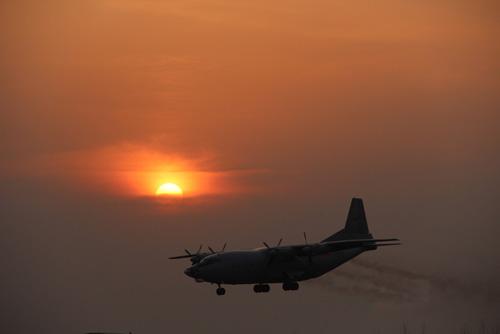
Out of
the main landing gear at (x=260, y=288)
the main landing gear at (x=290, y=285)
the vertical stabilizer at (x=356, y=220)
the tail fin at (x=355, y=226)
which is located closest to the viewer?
the main landing gear at (x=290, y=285)

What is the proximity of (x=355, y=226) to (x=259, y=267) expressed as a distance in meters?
16.7

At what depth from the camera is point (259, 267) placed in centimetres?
11562

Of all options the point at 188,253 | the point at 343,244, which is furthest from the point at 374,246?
the point at 188,253

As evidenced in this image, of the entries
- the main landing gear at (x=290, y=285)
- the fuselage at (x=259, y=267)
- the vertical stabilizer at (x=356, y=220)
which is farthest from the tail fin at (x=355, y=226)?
the main landing gear at (x=290, y=285)

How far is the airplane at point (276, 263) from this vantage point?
114 metres

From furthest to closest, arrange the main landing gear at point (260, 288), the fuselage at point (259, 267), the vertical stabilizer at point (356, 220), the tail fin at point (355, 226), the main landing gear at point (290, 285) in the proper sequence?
the vertical stabilizer at point (356, 220) < the tail fin at point (355, 226) < the main landing gear at point (260, 288) < the main landing gear at point (290, 285) < the fuselage at point (259, 267)

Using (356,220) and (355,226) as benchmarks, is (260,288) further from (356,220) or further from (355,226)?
(356,220)

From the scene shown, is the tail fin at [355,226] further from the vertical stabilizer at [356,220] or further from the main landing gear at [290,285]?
the main landing gear at [290,285]

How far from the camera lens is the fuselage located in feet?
375

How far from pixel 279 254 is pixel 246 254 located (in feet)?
11.8

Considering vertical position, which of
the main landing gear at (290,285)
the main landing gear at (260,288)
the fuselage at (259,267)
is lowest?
the main landing gear at (290,285)

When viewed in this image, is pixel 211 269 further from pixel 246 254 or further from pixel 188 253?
pixel 188 253

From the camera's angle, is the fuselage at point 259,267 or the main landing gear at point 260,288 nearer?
the fuselage at point 259,267

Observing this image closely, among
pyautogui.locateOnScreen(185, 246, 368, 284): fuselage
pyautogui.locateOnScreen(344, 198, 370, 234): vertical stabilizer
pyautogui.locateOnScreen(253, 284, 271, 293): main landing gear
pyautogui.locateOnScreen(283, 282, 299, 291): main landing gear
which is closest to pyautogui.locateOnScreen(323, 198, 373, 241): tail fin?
pyautogui.locateOnScreen(344, 198, 370, 234): vertical stabilizer
